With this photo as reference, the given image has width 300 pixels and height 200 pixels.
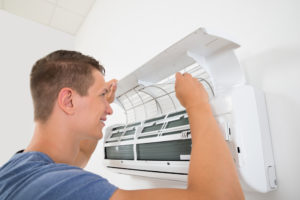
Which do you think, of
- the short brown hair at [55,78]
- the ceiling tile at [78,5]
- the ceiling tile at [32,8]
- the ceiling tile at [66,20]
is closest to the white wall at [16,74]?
the ceiling tile at [32,8]

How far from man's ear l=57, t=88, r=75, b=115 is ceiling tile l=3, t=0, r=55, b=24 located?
2.90 metres

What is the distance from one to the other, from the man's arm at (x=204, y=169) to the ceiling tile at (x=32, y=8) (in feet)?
10.6

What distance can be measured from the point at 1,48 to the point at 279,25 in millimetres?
3634

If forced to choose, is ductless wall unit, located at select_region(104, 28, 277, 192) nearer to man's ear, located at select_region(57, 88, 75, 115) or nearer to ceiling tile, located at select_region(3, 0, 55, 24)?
man's ear, located at select_region(57, 88, 75, 115)

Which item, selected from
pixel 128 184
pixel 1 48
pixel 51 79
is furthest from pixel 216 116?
pixel 1 48

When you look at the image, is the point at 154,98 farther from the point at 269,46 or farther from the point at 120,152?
the point at 269,46

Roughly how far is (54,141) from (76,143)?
9 centimetres

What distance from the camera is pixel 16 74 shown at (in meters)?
3.14

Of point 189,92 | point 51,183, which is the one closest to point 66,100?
point 51,183

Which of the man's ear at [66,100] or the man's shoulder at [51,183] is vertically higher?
the man's ear at [66,100]

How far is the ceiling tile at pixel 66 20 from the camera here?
3.22 m

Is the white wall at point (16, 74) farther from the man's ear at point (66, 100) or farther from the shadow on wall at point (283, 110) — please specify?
the shadow on wall at point (283, 110)

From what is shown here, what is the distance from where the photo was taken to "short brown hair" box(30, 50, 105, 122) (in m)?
0.78

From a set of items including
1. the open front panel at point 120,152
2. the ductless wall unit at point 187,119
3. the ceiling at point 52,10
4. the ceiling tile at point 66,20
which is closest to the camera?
the ductless wall unit at point 187,119
